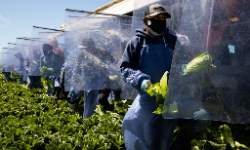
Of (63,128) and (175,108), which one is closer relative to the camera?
(175,108)

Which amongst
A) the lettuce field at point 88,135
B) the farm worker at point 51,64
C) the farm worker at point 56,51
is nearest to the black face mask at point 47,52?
the farm worker at point 51,64

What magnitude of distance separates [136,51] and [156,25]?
13.4 inches

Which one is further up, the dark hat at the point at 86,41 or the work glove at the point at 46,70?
the dark hat at the point at 86,41

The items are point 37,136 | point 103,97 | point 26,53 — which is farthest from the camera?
point 26,53

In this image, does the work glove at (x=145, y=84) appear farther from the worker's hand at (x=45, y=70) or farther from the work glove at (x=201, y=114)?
the worker's hand at (x=45, y=70)

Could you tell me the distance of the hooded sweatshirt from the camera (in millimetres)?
2571

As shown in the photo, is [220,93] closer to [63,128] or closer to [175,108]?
[175,108]

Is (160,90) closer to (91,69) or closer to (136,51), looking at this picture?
(136,51)

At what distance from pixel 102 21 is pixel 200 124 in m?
2.95

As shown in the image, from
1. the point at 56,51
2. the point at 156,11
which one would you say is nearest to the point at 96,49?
the point at 156,11

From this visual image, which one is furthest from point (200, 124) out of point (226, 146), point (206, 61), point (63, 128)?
point (63, 128)

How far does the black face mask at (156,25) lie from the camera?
8.77 feet

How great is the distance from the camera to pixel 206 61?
6.39 ft

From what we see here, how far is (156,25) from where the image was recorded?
106 inches
